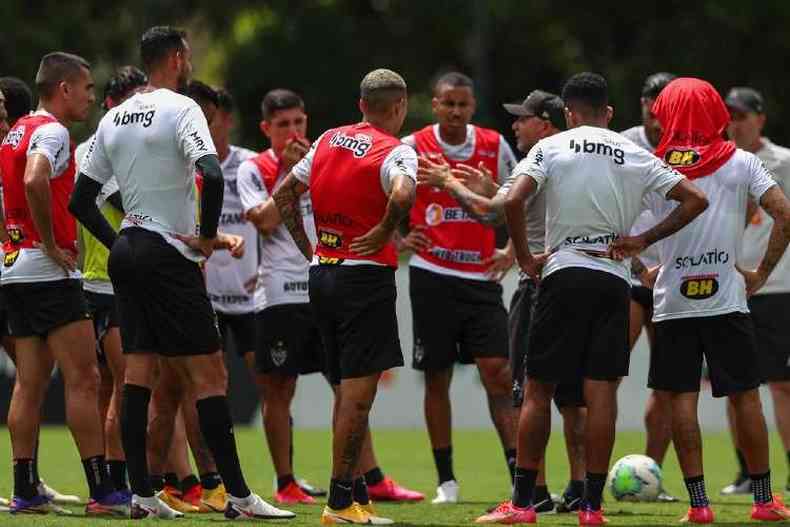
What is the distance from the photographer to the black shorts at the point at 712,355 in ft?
32.0

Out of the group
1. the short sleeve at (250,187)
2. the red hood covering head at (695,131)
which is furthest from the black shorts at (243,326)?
the red hood covering head at (695,131)

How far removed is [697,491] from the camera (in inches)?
380

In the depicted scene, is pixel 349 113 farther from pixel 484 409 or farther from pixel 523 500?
pixel 523 500

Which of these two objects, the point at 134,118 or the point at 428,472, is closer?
the point at 134,118

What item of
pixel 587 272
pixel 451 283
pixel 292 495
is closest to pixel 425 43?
pixel 451 283

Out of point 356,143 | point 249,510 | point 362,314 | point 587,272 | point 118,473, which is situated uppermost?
point 356,143

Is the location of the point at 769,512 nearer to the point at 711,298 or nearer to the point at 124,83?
the point at 711,298

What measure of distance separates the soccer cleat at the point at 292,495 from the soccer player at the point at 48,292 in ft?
5.45

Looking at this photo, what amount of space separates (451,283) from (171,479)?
221cm

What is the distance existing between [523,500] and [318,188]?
6.57ft

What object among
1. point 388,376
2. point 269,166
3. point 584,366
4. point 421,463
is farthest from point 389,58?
point 584,366

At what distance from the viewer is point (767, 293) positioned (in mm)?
12414

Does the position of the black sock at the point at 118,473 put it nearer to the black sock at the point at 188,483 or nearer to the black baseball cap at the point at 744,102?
the black sock at the point at 188,483

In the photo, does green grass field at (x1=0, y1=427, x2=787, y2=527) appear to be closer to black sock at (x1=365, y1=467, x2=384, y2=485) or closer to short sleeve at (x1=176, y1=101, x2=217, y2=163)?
black sock at (x1=365, y1=467, x2=384, y2=485)
